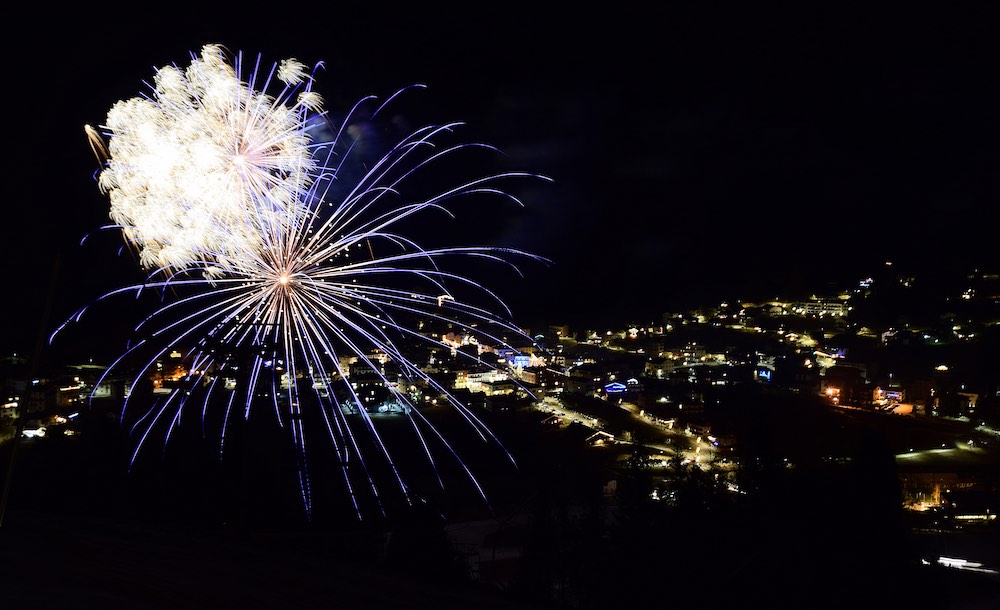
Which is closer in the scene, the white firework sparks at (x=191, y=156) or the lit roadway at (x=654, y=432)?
the white firework sparks at (x=191, y=156)

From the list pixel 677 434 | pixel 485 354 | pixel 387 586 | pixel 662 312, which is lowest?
pixel 387 586

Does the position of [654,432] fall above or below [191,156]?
below

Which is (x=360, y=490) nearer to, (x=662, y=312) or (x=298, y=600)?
(x=298, y=600)

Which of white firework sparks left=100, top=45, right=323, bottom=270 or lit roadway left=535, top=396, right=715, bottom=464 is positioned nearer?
white firework sparks left=100, top=45, right=323, bottom=270

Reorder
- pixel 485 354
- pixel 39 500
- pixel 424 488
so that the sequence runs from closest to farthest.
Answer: pixel 39 500
pixel 424 488
pixel 485 354

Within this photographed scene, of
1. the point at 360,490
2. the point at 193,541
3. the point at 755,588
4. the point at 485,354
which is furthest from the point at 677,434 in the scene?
the point at 193,541

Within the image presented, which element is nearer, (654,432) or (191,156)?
(191,156)

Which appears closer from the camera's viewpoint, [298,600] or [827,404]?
[298,600]

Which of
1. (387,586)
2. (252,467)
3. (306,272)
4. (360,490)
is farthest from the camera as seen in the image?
(360,490)

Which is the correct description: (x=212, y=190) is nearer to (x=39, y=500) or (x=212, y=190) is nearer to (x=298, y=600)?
(x=39, y=500)

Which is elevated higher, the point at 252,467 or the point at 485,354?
the point at 485,354
